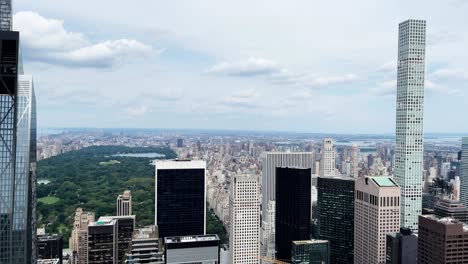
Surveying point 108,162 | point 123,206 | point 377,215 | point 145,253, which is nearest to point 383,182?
point 377,215

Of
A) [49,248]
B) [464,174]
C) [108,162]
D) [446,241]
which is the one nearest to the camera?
[446,241]

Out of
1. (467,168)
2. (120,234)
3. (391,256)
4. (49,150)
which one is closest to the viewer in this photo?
(391,256)

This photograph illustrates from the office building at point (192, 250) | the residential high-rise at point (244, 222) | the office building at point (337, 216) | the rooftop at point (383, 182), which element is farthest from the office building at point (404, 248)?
the residential high-rise at point (244, 222)

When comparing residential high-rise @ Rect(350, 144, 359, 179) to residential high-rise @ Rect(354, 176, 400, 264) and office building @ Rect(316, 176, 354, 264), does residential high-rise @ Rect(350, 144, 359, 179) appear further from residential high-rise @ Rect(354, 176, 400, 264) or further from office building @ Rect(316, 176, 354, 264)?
residential high-rise @ Rect(354, 176, 400, 264)

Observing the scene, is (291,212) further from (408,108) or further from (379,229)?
(408,108)

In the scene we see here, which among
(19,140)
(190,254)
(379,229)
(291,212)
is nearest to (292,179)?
(291,212)

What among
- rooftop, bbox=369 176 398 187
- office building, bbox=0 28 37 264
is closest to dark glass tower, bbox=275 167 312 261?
rooftop, bbox=369 176 398 187

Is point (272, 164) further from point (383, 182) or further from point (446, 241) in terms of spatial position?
point (446, 241)
